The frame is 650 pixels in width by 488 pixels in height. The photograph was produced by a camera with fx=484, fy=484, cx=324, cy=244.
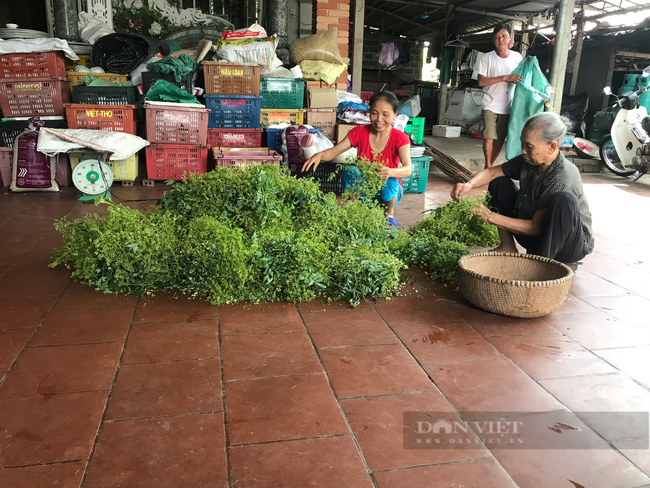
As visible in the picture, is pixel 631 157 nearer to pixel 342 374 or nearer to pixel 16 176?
pixel 342 374

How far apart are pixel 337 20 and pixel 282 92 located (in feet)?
5.75

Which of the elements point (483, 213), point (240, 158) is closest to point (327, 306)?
point (483, 213)

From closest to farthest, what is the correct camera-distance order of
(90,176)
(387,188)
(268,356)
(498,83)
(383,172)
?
1. (268,356)
2. (383,172)
3. (387,188)
4. (90,176)
5. (498,83)

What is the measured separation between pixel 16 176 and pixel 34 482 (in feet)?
16.1

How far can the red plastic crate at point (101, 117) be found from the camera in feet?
18.7

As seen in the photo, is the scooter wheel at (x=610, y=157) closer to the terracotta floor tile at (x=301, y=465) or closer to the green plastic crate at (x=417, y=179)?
the green plastic crate at (x=417, y=179)

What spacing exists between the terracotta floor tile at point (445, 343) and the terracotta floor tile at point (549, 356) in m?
0.10

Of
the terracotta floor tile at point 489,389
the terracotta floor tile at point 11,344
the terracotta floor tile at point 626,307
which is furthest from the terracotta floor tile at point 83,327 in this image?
the terracotta floor tile at point 626,307

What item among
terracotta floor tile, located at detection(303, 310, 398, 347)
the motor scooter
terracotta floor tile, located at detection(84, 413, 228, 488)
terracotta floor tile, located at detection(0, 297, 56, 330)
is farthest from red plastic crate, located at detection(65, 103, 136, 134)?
the motor scooter

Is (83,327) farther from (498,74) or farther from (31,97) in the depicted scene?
(498,74)

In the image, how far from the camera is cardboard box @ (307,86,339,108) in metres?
6.67

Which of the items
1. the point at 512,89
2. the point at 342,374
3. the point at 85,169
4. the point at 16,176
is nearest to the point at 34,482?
the point at 342,374

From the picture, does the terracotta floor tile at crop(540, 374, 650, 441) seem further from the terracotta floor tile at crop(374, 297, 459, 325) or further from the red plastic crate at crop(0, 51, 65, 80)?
the red plastic crate at crop(0, 51, 65, 80)

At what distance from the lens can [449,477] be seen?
1576 mm
